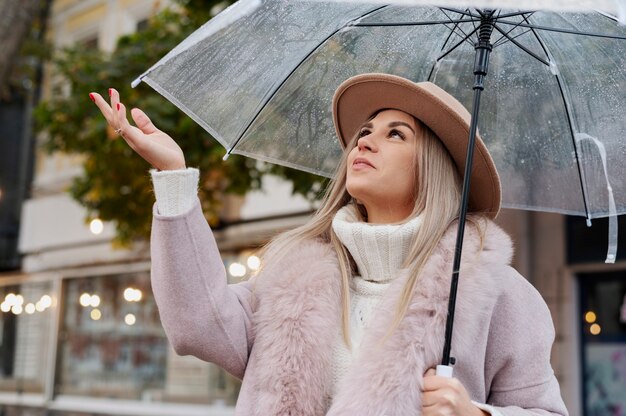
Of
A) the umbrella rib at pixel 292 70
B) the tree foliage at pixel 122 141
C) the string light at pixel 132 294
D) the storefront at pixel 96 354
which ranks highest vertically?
the tree foliage at pixel 122 141

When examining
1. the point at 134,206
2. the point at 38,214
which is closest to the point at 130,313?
the point at 38,214

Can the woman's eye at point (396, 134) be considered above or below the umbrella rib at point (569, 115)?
below

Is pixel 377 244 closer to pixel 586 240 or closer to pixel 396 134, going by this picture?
pixel 396 134

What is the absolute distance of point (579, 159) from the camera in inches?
118

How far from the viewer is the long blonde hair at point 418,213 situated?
7.47 feet

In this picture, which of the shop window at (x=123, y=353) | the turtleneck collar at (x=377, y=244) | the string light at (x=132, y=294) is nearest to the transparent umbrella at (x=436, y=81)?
the turtleneck collar at (x=377, y=244)

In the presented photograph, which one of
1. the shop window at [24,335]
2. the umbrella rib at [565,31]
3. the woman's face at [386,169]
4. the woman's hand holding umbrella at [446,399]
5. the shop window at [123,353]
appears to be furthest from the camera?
the shop window at [24,335]

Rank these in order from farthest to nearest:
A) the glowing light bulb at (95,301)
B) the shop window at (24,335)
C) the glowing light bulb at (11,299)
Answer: the glowing light bulb at (11,299) → the shop window at (24,335) → the glowing light bulb at (95,301)

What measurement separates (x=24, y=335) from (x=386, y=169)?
44.4ft

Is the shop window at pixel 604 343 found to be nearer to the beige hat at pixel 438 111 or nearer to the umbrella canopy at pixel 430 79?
the umbrella canopy at pixel 430 79

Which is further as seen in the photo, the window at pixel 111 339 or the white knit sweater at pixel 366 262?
the window at pixel 111 339

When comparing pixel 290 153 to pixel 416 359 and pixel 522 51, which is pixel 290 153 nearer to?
pixel 522 51

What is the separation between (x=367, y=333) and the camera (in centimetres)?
214

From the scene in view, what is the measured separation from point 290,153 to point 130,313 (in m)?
10.0
